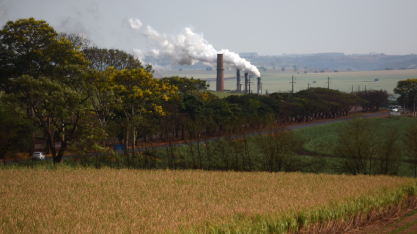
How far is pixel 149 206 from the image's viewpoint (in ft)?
59.7

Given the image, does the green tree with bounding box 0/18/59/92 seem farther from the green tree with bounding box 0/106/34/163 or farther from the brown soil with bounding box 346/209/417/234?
the brown soil with bounding box 346/209/417/234

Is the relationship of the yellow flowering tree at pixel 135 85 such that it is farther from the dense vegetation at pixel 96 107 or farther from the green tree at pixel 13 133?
the green tree at pixel 13 133

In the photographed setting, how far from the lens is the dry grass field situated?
14422mm

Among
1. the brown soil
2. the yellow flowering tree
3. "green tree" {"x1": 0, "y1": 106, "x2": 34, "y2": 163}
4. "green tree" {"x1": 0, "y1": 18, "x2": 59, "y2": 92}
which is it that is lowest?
the brown soil

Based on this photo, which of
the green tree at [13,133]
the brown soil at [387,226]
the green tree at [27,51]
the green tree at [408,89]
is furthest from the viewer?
the green tree at [408,89]

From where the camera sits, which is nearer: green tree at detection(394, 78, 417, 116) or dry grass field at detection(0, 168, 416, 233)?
dry grass field at detection(0, 168, 416, 233)

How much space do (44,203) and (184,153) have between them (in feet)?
114

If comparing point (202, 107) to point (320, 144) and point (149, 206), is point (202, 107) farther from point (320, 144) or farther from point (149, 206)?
point (149, 206)

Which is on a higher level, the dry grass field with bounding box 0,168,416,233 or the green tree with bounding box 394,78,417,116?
the green tree with bounding box 394,78,417,116

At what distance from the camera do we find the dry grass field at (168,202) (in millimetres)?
14422

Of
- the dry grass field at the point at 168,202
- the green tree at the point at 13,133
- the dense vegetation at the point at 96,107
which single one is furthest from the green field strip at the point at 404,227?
the green tree at the point at 13,133

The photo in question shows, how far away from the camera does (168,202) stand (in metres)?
19.7

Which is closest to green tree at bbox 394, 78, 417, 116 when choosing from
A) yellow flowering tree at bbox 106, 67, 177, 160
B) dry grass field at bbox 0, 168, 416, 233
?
yellow flowering tree at bbox 106, 67, 177, 160

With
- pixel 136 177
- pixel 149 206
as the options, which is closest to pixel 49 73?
pixel 136 177
